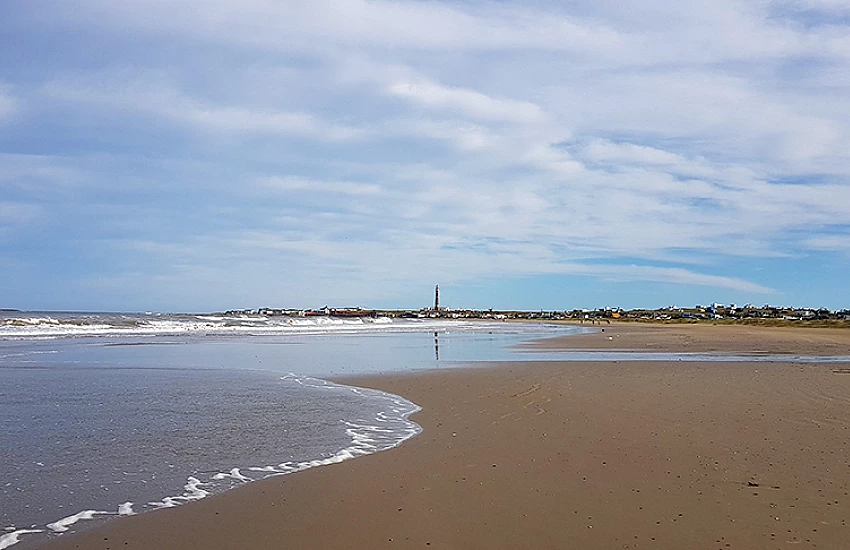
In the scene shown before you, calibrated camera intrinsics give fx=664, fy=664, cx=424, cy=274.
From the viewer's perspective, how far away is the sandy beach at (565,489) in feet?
17.7

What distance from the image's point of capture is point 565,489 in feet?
21.9

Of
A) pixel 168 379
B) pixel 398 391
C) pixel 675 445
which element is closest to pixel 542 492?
pixel 675 445

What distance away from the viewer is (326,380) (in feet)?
54.5

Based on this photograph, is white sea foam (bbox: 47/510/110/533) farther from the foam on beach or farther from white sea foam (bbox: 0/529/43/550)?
white sea foam (bbox: 0/529/43/550)

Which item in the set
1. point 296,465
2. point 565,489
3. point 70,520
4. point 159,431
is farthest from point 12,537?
point 565,489

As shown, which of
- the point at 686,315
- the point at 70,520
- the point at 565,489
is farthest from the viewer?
the point at 686,315

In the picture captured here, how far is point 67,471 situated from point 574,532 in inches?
219

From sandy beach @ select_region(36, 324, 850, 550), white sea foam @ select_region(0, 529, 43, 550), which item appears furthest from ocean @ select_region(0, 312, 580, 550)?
sandy beach @ select_region(36, 324, 850, 550)

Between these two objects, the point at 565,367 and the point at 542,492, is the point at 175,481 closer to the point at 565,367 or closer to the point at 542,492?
the point at 542,492

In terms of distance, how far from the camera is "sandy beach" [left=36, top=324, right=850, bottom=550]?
17.7ft

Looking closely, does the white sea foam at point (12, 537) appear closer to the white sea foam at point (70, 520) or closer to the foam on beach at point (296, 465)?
the foam on beach at point (296, 465)

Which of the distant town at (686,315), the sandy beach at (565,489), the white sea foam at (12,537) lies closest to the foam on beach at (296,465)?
Answer: the white sea foam at (12,537)

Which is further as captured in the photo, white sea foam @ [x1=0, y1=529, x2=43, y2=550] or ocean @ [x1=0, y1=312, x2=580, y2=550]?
ocean @ [x1=0, y1=312, x2=580, y2=550]

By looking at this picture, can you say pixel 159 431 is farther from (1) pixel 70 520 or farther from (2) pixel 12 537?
(2) pixel 12 537
